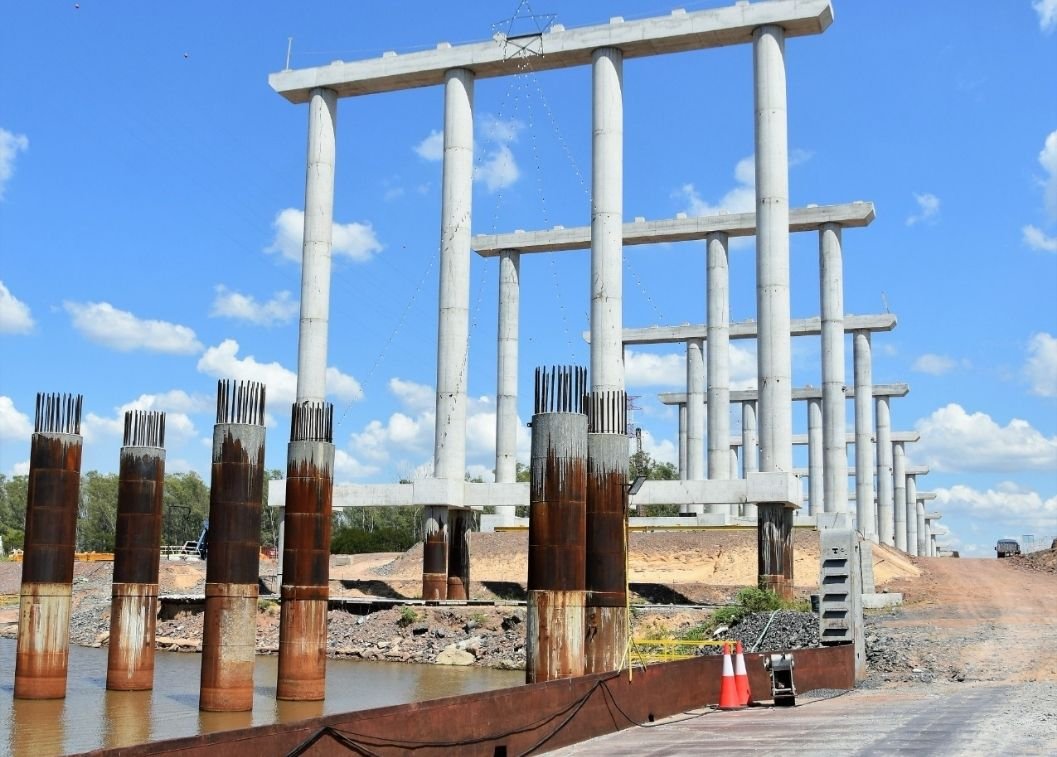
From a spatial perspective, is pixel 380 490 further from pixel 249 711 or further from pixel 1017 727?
pixel 1017 727

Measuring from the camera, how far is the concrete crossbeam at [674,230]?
57938 mm

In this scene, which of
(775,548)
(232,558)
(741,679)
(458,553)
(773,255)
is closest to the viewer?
(741,679)

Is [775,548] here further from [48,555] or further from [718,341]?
[48,555]

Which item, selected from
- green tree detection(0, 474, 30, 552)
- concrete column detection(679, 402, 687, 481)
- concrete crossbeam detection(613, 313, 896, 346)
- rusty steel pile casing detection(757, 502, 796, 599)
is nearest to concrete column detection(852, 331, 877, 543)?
concrete crossbeam detection(613, 313, 896, 346)

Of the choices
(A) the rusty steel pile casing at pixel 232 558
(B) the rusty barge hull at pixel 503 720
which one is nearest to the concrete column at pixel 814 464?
(A) the rusty steel pile casing at pixel 232 558

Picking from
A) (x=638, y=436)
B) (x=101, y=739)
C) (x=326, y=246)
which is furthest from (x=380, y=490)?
(x=638, y=436)

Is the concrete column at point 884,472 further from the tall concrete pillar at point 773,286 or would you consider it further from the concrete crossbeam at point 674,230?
the tall concrete pillar at point 773,286

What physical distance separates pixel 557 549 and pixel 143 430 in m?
12.9

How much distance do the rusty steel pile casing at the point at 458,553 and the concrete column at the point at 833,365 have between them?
69.1ft

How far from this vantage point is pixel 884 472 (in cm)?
8912

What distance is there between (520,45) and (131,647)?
28.6m

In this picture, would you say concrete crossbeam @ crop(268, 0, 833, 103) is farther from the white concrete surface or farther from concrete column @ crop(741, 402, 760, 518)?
concrete column @ crop(741, 402, 760, 518)

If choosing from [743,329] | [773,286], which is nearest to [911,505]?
[743,329]

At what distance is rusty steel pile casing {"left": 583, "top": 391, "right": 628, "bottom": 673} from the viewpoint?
2072cm
